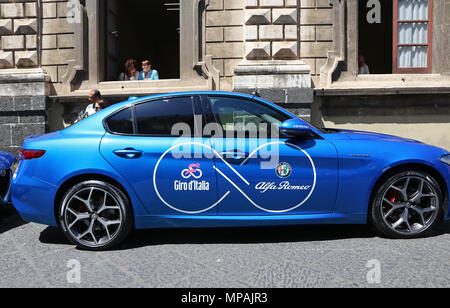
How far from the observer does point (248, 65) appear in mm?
8883

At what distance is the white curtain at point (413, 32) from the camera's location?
30.7 ft

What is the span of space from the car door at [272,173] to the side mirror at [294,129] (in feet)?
0.20

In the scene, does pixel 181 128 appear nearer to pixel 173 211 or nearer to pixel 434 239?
pixel 173 211

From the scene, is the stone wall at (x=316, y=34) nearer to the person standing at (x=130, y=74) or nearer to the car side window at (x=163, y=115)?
the person standing at (x=130, y=74)

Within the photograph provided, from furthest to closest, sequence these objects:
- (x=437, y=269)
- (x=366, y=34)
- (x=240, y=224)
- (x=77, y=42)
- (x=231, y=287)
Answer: (x=366, y=34) → (x=77, y=42) → (x=240, y=224) → (x=437, y=269) → (x=231, y=287)

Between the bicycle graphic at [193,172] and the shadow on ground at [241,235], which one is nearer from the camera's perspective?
the bicycle graphic at [193,172]

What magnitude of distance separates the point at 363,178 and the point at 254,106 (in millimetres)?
1266

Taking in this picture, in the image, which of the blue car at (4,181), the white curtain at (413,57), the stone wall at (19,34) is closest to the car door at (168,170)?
the blue car at (4,181)

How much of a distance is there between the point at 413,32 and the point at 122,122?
7.73m

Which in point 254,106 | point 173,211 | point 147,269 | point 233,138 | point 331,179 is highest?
point 254,106

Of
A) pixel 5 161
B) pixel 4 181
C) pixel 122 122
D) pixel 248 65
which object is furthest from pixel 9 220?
pixel 248 65

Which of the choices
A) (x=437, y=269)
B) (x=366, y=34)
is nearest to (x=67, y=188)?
(x=437, y=269)

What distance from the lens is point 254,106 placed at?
4285 millimetres

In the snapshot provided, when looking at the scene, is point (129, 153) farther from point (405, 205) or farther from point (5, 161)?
point (405, 205)
